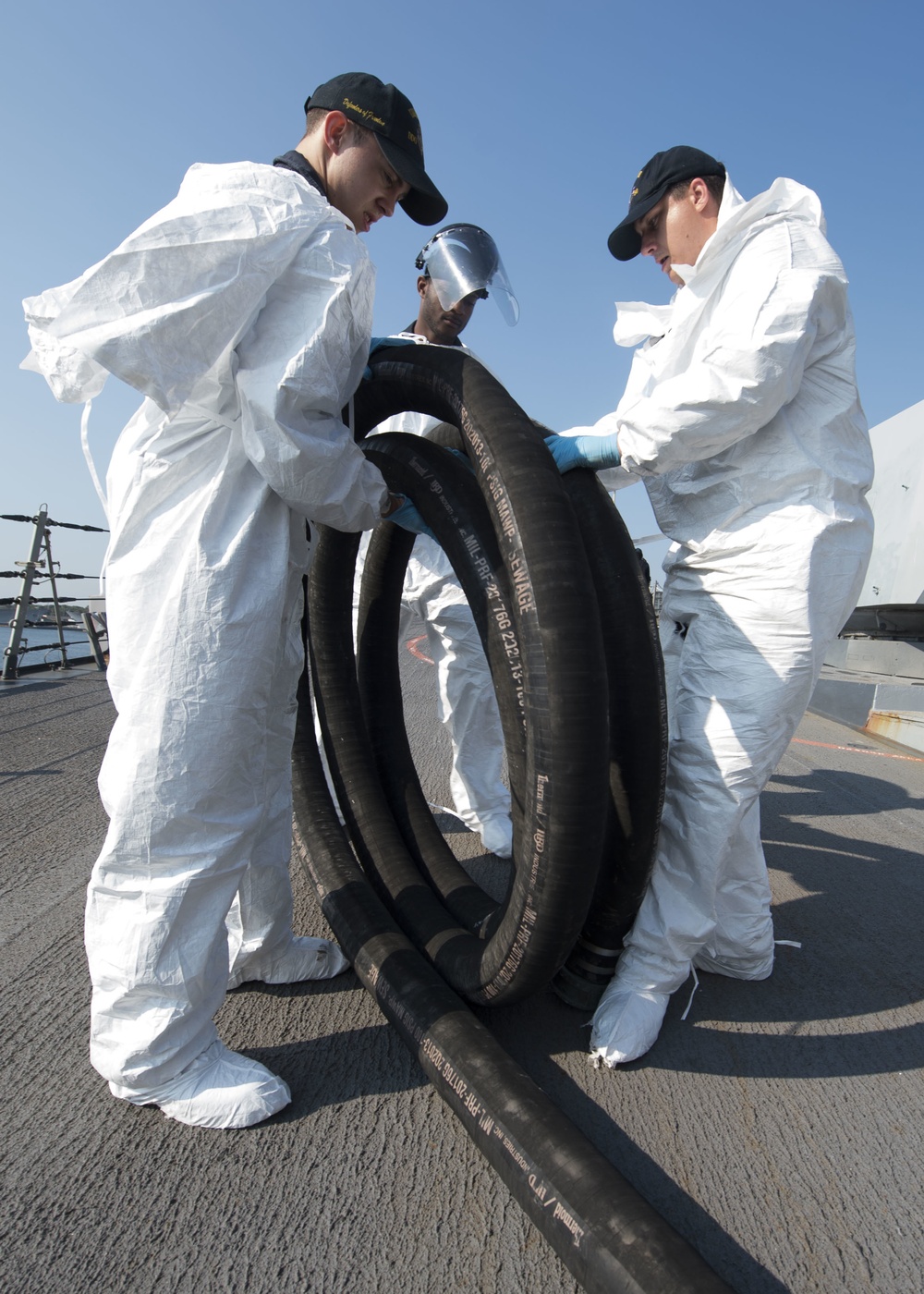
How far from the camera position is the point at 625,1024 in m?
1.75

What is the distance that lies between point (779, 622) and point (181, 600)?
4.26ft

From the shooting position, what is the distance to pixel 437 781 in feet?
12.6

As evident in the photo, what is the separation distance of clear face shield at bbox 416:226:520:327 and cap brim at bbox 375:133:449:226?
1.15 m

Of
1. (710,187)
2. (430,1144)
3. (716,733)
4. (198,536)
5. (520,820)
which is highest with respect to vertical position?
(710,187)

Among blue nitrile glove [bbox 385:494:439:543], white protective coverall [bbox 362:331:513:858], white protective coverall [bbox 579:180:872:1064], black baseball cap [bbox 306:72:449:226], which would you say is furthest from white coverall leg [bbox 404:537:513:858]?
black baseball cap [bbox 306:72:449:226]

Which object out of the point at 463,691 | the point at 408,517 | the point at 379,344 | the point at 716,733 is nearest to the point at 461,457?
the point at 408,517

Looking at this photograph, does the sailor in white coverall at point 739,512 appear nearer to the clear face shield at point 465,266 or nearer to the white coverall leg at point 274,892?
the white coverall leg at point 274,892

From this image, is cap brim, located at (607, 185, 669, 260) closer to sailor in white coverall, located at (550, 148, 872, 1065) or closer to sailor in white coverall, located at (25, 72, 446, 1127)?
sailor in white coverall, located at (550, 148, 872, 1065)

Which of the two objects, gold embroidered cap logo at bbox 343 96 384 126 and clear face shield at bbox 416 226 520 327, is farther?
clear face shield at bbox 416 226 520 327

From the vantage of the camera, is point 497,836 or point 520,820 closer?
point 520,820

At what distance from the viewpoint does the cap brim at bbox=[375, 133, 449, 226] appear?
1.81 meters

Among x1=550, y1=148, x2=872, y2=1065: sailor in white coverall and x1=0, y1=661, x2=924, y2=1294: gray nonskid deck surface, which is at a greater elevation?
x1=550, y1=148, x2=872, y2=1065: sailor in white coverall

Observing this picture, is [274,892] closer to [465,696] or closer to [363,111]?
[465,696]

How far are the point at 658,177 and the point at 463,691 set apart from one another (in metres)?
1.87
